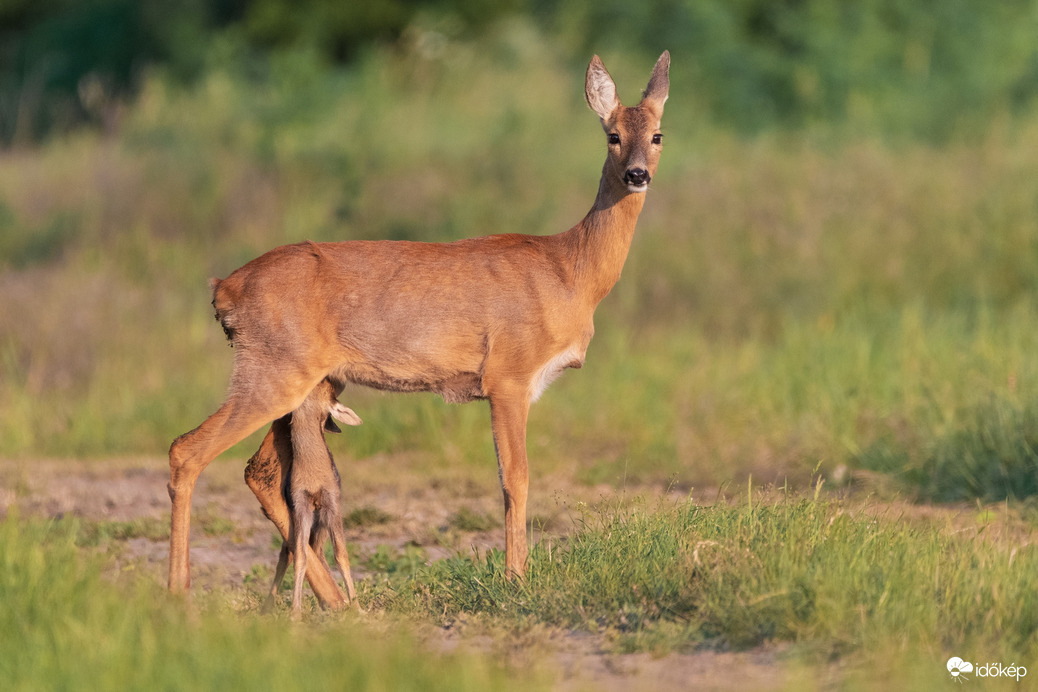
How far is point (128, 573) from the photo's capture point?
684 centimetres

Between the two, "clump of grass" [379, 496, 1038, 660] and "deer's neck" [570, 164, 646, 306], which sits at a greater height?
"deer's neck" [570, 164, 646, 306]

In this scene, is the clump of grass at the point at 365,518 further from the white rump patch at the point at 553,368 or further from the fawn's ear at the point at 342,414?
the white rump patch at the point at 553,368

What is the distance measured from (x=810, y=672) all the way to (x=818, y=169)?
36.9 feet

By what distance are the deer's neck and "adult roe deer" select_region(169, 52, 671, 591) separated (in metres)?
0.01

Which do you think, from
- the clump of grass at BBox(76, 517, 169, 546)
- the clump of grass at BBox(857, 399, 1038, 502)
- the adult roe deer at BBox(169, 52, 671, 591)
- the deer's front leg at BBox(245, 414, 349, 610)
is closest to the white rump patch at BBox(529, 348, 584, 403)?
the adult roe deer at BBox(169, 52, 671, 591)

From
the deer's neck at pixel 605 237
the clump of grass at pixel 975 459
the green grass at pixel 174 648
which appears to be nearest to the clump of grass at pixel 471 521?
the deer's neck at pixel 605 237

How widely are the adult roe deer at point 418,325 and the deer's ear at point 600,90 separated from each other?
163mm

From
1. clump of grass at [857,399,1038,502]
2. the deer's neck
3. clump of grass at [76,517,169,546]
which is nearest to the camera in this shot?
the deer's neck

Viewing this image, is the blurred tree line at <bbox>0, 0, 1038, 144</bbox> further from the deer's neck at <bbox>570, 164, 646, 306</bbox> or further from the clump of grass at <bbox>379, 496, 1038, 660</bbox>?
the clump of grass at <bbox>379, 496, 1038, 660</bbox>

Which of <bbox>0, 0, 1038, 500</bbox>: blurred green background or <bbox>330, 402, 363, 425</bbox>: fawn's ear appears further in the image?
<bbox>0, 0, 1038, 500</bbox>: blurred green background

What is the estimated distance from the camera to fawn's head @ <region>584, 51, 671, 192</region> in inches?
269

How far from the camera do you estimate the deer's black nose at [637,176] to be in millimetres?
6734

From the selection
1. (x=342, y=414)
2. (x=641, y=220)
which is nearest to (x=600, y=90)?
(x=342, y=414)

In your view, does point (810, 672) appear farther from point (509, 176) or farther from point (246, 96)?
point (246, 96)
